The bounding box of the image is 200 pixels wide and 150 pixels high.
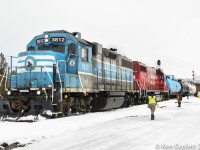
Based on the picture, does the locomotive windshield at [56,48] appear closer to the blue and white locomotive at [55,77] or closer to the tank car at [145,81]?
the blue and white locomotive at [55,77]

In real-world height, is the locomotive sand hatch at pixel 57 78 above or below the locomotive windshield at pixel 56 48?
below

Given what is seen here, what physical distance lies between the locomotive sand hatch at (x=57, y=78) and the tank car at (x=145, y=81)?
7.99 m

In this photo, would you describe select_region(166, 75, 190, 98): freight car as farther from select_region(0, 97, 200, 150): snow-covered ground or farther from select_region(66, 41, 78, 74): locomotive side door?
select_region(0, 97, 200, 150): snow-covered ground

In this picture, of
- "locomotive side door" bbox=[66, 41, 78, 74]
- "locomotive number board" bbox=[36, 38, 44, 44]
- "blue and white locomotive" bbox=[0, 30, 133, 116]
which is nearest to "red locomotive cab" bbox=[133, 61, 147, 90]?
"blue and white locomotive" bbox=[0, 30, 133, 116]

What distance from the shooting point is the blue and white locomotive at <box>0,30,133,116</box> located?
13.6 metres

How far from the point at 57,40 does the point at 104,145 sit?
330 inches

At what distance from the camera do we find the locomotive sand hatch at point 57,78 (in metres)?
13.6

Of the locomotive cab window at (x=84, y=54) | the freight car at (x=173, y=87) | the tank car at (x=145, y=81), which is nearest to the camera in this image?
the locomotive cab window at (x=84, y=54)

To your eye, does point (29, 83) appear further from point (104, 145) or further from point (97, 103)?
point (104, 145)

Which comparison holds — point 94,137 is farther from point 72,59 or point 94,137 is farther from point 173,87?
point 173,87

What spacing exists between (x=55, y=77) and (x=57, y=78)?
4.1 inches

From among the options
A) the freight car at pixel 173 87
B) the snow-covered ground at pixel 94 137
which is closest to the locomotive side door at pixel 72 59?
the snow-covered ground at pixel 94 137

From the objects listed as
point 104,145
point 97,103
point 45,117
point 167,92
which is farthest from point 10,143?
point 167,92

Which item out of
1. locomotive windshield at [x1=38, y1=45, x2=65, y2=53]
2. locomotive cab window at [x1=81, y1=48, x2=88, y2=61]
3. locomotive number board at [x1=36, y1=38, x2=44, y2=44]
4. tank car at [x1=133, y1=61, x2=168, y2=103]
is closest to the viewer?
locomotive windshield at [x1=38, y1=45, x2=65, y2=53]
